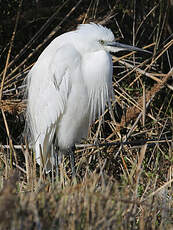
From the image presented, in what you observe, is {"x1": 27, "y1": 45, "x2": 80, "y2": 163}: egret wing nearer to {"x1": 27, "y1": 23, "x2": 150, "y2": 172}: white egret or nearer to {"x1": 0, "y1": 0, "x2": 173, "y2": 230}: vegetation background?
{"x1": 27, "y1": 23, "x2": 150, "y2": 172}: white egret

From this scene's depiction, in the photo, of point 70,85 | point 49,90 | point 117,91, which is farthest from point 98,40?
point 117,91

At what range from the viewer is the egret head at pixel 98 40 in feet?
7.65

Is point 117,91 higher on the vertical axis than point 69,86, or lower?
lower

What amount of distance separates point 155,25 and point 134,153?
83 centimetres

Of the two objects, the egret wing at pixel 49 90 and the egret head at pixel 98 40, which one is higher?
the egret head at pixel 98 40

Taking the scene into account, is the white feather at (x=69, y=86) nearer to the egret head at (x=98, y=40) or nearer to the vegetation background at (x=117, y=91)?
the egret head at (x=98, y=40)

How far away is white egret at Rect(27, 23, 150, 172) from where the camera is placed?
7.74 ft

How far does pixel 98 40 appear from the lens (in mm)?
2342

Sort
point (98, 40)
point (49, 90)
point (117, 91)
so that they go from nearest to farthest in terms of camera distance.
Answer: point (98, 40) < point (49, 90) < point (117, 91)

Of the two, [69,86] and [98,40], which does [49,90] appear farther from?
[98,40]

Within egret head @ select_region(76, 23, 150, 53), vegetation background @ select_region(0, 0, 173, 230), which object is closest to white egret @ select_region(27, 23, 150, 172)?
egret head @ select_region(76, 23, 150, 53)

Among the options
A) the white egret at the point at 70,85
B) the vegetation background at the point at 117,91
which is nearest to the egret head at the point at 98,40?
the white egret at the point at 70,85

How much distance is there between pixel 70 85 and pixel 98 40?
0.92ft

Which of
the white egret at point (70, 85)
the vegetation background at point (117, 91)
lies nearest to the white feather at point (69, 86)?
the white egret at point (70, 85)
